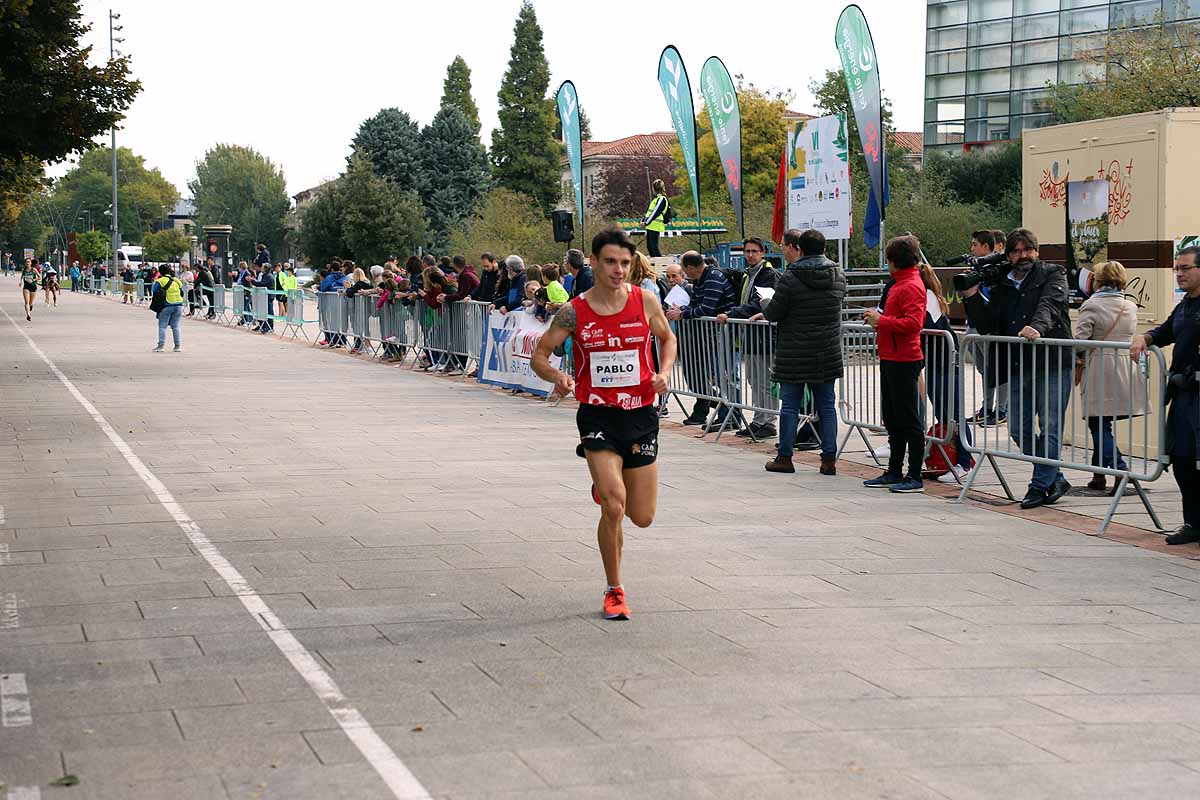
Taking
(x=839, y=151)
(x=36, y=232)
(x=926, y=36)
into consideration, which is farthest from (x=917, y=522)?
(x=36, y=232)

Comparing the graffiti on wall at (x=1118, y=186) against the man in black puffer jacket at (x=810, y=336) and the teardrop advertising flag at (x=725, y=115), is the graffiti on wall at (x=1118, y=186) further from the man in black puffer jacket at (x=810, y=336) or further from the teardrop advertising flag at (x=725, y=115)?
the teardrop advertising flag at (x=725, y=115)

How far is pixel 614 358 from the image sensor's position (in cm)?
664

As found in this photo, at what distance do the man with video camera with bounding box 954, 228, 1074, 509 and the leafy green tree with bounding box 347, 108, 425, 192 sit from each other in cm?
7642

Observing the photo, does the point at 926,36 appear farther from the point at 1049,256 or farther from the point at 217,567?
the point at 217,567

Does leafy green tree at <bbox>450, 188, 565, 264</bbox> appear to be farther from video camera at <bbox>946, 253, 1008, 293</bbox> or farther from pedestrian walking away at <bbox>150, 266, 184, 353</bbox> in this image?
video camera at <bbox>946, 253, 1008, 293</bbox>

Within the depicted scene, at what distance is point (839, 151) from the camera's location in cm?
2139

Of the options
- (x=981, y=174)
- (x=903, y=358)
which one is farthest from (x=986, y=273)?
(x=981, y=174)

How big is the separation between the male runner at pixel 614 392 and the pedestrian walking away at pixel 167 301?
69.3ft

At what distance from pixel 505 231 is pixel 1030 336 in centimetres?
6477

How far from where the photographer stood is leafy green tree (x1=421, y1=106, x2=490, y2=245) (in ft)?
286

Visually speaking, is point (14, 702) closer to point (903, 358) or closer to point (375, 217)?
point (903, 358)

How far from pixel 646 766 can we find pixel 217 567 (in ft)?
12.4

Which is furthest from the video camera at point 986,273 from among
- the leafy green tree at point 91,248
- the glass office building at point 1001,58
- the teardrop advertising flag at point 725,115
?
the leafy green tree at point 91,248

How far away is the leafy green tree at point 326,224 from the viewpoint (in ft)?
271
